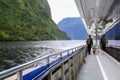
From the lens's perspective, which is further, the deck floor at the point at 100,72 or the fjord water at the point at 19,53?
the fjord water at the point at 19,53

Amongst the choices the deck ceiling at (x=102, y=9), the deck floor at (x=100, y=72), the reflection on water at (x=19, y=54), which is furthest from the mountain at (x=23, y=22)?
the deck floor at (x=100, y=72)

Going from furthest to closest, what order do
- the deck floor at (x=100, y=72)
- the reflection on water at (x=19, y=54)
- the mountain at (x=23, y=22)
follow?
the mountain at (x=23, y=22)
the reflection on water at (x=19, y=54)
the deck floor at (x=100, y=72)

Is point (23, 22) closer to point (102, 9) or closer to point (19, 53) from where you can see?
point (19, 53)

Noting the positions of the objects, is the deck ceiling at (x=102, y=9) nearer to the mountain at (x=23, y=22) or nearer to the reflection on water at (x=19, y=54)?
the reflection on water at (x=19, y=54)

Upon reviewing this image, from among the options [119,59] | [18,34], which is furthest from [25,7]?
[119,59]

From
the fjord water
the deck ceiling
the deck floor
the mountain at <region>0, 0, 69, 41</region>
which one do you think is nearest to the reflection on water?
the fjord water

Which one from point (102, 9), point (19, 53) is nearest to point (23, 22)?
point (19, 53)

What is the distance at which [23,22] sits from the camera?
166250 millimetres

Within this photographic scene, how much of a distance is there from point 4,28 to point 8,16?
39.2ft

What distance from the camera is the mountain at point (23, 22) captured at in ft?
497

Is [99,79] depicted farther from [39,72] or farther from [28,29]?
[28,29]

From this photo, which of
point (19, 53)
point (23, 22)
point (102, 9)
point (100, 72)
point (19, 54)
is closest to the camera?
point (100, 72)

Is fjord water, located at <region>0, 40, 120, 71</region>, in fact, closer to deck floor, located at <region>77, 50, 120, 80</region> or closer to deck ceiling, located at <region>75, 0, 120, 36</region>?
deck ceiling, located at <region>75, 0, 120, 36</region>

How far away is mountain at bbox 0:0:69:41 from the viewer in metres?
152
